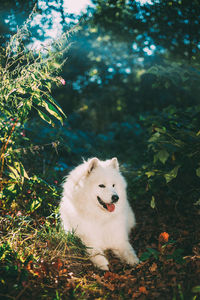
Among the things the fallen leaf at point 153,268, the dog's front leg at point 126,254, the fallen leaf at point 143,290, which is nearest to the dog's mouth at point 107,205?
the dog's front leg at point 126,254

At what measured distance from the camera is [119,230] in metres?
2.86

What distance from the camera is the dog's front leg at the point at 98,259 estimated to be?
2578 millimetres

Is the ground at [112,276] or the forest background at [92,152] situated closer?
the ground at [112,276]

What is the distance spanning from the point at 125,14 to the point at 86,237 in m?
3.61

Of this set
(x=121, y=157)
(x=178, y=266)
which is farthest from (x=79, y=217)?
(x=121, y=157)

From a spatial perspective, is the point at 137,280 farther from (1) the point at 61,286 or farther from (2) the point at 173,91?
(2) the point at 173,91

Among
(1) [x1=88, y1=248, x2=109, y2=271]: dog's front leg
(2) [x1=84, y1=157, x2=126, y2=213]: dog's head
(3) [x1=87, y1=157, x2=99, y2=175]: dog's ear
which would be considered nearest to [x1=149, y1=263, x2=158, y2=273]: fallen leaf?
(1) [x1=88, y1=248, x2=109, y2=271]: dog's front leg

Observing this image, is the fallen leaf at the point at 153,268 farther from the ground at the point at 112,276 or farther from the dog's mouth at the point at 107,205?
the dog's mouth at the point at 107,205

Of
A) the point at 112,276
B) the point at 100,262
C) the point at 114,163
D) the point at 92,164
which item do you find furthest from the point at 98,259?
the point at 114,163

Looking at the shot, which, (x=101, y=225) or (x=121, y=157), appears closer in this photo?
(x=101, y=225)

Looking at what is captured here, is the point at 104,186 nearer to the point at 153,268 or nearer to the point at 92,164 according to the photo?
the point at 92,164

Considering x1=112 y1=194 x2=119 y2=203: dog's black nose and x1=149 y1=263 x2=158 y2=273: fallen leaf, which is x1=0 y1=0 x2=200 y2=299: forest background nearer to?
x1=149 y1=263 x2=158 y2=273: fallen leaf

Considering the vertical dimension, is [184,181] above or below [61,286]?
above

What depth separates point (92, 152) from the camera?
5.29m
